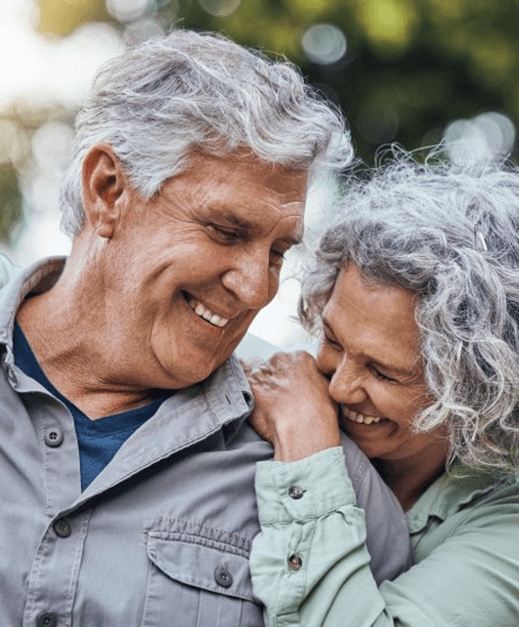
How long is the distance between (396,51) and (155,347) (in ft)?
7.74

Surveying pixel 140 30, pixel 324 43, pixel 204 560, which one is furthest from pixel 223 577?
pixel 140 30

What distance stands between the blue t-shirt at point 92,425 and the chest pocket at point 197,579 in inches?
8.4

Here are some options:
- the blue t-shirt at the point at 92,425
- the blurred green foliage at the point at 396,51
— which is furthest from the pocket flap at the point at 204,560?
the blurred green foliage at the point at 396,51

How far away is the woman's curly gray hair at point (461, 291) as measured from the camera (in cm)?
265

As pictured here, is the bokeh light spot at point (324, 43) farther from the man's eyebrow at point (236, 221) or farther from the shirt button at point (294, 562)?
the shirt button at point (294, 562)

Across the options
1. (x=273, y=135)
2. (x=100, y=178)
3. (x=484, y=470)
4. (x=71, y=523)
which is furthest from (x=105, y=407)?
(x=484, y=470)

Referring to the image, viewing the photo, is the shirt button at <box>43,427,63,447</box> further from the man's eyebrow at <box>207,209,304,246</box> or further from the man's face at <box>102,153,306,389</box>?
the man's eyebrow at <box>207,209,304,246</box>

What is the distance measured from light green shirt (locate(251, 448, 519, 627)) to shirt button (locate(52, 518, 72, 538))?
41 cm

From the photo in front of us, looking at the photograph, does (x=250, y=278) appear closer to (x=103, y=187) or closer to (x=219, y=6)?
(x=103, y=187)

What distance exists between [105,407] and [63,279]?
0.35 meters

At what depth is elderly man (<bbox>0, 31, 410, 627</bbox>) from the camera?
2.42 m

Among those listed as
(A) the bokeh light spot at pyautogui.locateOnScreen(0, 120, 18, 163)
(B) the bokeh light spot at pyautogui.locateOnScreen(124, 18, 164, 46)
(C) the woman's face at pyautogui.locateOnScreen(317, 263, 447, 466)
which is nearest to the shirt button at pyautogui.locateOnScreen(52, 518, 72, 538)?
(C) the woman's face at pyautogui.locateOnScreen(317, 263, 447, 466)

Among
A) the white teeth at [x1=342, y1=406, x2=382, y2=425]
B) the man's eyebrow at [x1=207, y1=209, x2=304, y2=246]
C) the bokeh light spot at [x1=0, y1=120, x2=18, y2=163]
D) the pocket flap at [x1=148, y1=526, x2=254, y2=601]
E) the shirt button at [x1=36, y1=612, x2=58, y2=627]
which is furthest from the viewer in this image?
the bokeh light spot at [x1=0, y1=120, x2=18, y2=163]

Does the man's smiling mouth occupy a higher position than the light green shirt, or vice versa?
the man's smiling mouth
